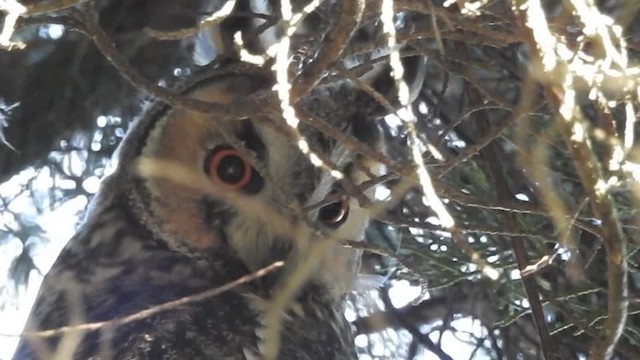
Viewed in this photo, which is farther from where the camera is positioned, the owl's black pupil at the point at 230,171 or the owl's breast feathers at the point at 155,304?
the owl's black pupil at the point at 230,171

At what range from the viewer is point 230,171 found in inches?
48.4

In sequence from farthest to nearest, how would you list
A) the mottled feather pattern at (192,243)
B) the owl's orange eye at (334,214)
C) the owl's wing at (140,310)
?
the owl's orange eye at (334,214) < the mottled feather pattern at (192,243) < the owl's wing at (140,310)

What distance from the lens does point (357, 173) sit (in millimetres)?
1306

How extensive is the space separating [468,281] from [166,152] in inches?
16.7

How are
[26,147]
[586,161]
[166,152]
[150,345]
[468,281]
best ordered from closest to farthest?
[586,161], [150,345], [166,152], [468,281], [26,147]

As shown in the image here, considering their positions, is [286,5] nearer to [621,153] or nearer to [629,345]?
[621,153]

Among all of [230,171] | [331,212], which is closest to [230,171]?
[230,171]

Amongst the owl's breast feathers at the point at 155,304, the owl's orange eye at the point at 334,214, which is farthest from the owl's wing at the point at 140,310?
the owl's orange eye at the point at 334,214

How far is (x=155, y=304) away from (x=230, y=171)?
18 centimetres

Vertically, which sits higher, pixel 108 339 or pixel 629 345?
pixel 108 339

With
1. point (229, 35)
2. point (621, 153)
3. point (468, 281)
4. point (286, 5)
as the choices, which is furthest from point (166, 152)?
point (621, 153)

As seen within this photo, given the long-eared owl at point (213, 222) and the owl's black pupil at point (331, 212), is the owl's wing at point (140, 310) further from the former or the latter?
the owl's black pupil at point (331, 212)

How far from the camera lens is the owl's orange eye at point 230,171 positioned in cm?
123

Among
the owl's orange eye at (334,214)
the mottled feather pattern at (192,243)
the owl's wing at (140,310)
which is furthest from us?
the owl's orange eye at (334,214)
